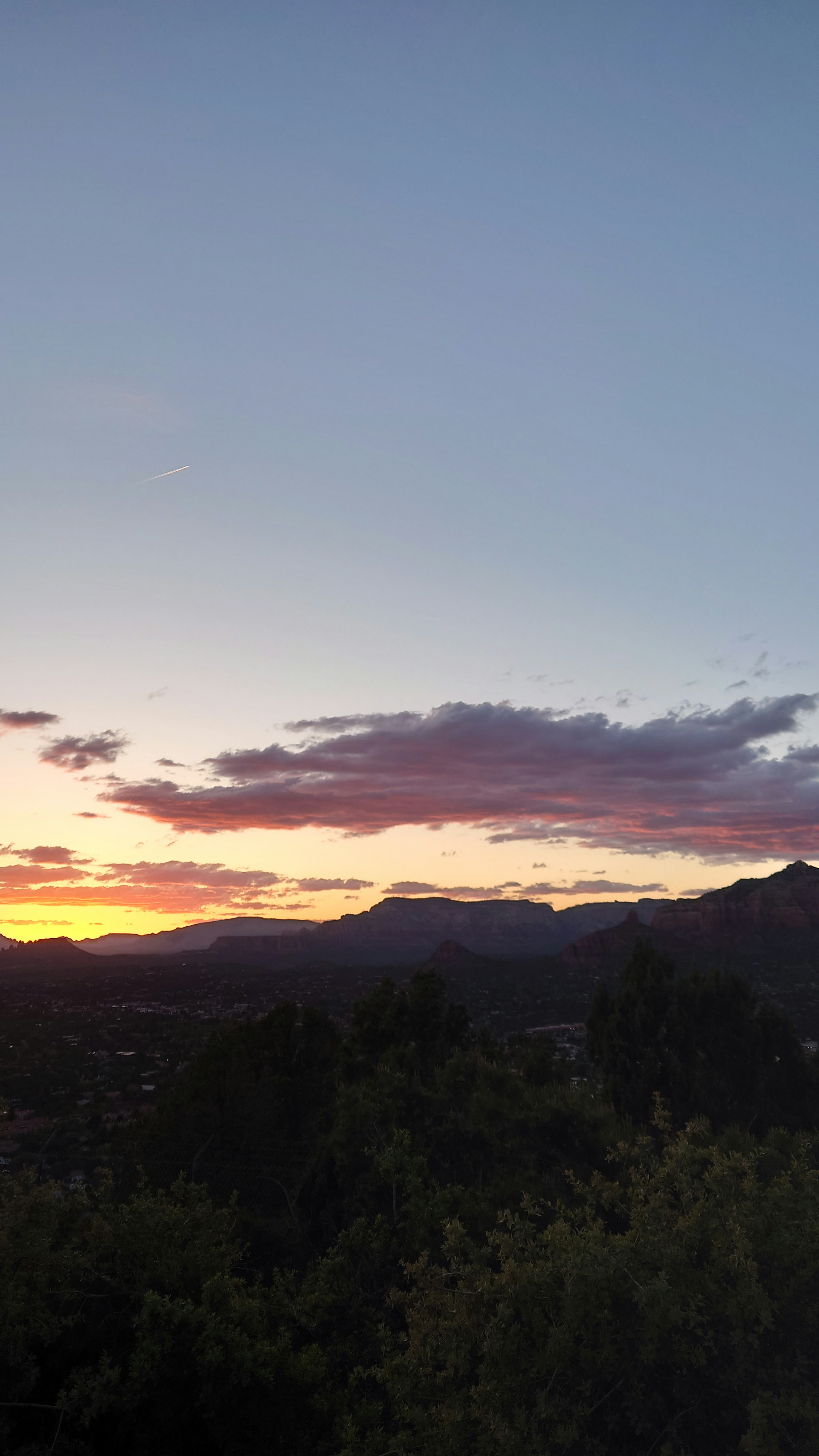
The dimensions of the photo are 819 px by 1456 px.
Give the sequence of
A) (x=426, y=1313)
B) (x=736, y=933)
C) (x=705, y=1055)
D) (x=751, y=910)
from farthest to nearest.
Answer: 1. (x=751, y=910)
2. (x=736, y=933)
3. (x=705, y=1055)
4. (x=426, y=1313)

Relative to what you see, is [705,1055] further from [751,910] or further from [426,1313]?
[751,910]

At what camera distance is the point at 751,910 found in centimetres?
14775

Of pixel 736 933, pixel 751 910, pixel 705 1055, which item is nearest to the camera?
pixel 705 1055

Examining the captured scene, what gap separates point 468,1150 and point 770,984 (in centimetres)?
8136

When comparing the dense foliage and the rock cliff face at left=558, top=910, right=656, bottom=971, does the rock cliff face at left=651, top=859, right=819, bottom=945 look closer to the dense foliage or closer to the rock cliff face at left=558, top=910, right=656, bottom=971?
the rock cliff face at left=558, top=910, right=656, bottom=971

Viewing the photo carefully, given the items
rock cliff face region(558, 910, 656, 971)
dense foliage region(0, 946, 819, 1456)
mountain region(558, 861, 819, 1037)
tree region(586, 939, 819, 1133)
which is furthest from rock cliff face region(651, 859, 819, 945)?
dense foliage region(0, 946, 819, 1456)

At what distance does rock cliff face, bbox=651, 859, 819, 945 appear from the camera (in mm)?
140750

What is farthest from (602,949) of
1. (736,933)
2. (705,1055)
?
(705,1055)

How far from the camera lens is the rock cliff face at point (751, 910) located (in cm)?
14075

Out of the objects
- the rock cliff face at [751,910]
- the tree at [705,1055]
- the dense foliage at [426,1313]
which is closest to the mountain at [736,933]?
the rock cliff face at [751,910]

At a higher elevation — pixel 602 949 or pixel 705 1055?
pixel 705 1055

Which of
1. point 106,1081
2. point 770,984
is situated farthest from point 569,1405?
point 770,984

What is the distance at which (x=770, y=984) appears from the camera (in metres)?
95.1

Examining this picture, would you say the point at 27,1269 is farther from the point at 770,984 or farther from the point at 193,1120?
the point at 770,984
